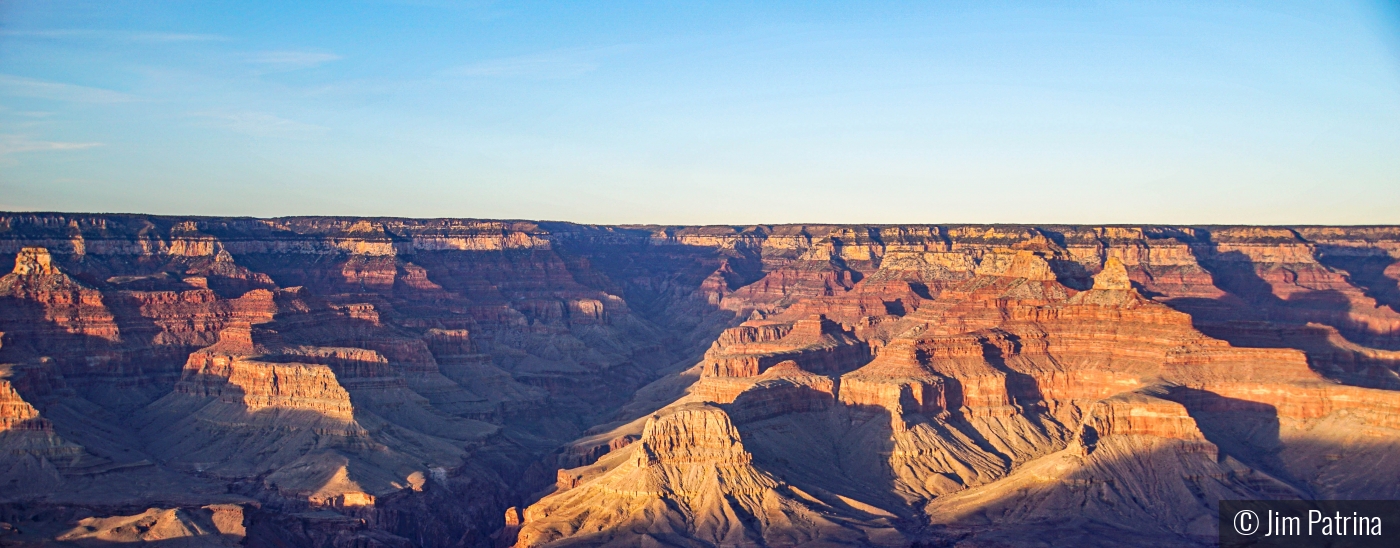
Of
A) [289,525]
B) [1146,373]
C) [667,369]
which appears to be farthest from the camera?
[667,369]

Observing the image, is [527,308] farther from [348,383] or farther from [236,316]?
[348,383]

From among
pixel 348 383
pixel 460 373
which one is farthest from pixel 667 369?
pixel 348 383

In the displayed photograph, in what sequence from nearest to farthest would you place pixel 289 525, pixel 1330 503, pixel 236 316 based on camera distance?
pixel 1330 503 → pixel 289 525 → pixel 236 316

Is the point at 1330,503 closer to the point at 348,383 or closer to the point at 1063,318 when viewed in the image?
the point at 1063,318

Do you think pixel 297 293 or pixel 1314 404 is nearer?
pixel 1314 404

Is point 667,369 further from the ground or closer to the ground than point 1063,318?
closer to the ground

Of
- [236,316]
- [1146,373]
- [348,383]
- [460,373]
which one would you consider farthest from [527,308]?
[1146,373]
